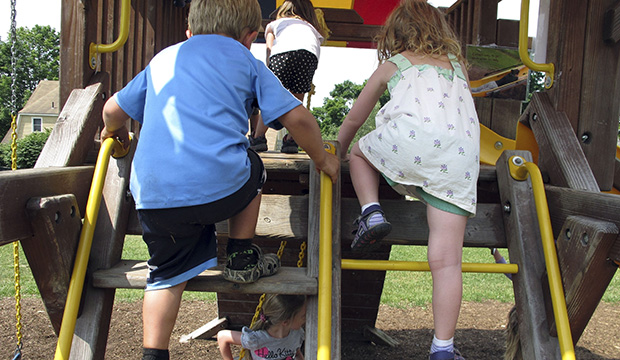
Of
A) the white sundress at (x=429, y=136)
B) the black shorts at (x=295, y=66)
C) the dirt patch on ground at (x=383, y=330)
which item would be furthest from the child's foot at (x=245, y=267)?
the dirt patch on ground at (x=383, y=330)

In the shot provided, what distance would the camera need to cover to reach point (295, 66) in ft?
10.6

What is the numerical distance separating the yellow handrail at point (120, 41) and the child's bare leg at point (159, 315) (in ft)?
4.33

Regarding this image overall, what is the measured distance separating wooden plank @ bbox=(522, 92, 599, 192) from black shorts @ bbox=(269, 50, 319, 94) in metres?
1.28

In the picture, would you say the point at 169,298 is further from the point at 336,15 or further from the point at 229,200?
the point at 336,15

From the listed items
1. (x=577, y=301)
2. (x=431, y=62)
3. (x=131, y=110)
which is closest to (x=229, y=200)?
(x=131, y=110)

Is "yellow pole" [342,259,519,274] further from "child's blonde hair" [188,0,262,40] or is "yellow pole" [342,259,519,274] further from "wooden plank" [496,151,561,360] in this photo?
"child's blonde hair" [188,0,262,40]

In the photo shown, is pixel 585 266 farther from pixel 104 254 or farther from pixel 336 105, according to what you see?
pixel 336 105

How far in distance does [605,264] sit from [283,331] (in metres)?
1.85

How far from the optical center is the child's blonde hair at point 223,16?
1881 millimetres

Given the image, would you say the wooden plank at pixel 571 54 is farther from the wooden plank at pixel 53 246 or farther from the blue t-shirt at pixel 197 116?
the wooden plank at pixel 53 246

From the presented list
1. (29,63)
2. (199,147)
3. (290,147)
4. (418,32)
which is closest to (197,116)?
(199,147)

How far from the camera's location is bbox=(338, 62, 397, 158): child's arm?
89.2 inches

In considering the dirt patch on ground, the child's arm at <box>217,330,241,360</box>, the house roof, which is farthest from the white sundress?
the house roof

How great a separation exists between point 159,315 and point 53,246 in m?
0.43
